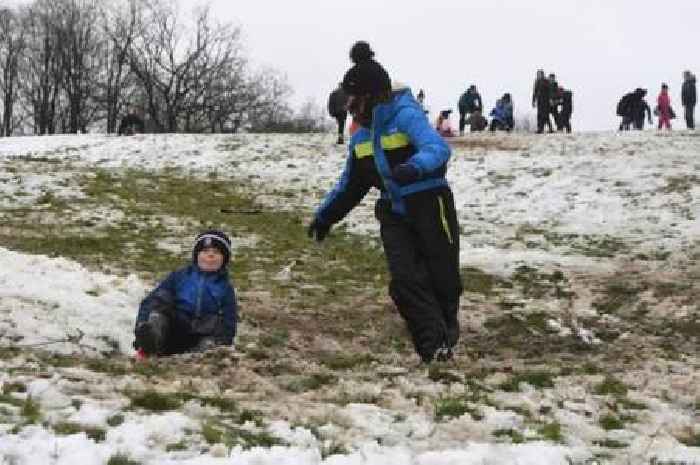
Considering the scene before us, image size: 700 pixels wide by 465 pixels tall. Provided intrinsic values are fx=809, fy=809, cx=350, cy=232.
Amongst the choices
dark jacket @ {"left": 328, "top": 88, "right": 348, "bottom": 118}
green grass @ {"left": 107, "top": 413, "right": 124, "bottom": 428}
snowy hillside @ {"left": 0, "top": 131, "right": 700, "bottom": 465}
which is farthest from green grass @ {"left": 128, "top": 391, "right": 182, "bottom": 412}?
dark jacket @ {"left": 328, "top": 88, "right": 348, "bottom": 118}

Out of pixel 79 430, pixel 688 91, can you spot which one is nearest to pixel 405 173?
pixel 79 430

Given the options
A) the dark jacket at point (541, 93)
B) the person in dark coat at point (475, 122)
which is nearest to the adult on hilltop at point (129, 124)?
the person in dark coat at point (475, 122)

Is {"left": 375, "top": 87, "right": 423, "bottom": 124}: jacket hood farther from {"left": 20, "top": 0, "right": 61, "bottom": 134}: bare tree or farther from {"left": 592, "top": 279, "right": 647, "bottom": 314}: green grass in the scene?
{"left": 20, "top": 0, "right": 61, "bottom": 134}: bare tree

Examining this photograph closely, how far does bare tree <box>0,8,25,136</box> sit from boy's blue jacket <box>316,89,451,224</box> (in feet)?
164

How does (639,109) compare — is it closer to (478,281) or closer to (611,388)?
(478,281)

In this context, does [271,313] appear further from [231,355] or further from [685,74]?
[685,74]

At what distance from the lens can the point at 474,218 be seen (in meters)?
15.0

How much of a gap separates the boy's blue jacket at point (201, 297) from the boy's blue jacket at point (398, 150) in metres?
1.34

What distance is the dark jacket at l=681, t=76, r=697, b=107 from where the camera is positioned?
82.4 feet

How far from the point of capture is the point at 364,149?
18.1 feet

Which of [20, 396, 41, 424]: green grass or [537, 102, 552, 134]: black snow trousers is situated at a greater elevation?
[537, 102, 552, 134]: black snow trousers

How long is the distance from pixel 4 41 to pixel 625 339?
51383mm

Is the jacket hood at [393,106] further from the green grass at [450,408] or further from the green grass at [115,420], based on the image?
the green grass at [115,420]

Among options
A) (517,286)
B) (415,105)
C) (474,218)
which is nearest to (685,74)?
(474,218)
